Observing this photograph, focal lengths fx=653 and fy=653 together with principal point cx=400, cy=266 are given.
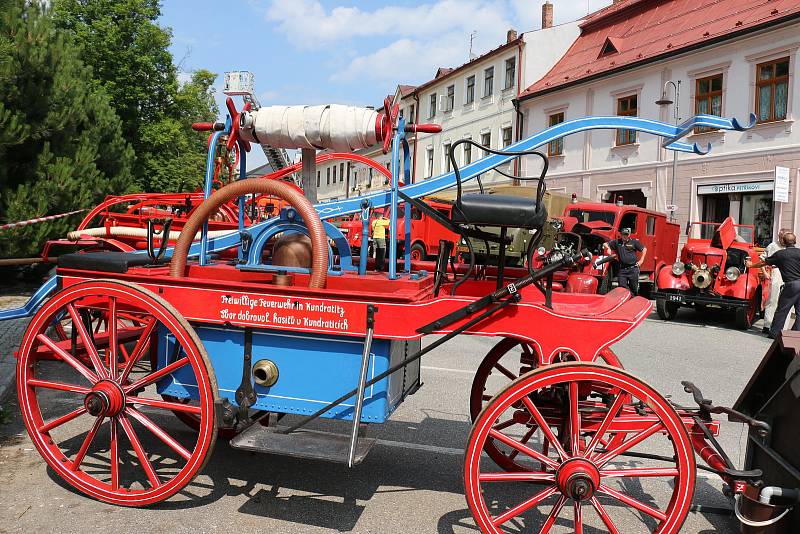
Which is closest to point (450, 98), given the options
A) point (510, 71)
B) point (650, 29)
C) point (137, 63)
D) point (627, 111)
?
point (510, 71)

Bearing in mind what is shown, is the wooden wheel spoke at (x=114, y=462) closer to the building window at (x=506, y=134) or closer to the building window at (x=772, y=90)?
the building window at (x=772, y=90)

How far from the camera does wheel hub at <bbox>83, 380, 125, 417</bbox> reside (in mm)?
3359

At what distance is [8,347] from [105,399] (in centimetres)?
474

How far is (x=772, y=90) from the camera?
1830 cm

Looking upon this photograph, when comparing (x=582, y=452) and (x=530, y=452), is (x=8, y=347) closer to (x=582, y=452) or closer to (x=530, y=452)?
(x=530, y=452)

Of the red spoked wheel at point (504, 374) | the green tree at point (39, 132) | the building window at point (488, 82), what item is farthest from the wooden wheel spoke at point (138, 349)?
the building window at point (488, 82)

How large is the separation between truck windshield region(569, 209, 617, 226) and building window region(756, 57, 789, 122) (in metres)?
5.88

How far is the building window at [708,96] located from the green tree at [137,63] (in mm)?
17630

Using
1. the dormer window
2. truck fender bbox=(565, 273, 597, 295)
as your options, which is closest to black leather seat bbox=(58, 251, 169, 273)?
truck fender bbox=(565, 273, 597, 295)

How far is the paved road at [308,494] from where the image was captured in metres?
3.32

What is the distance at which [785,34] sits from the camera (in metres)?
17.9

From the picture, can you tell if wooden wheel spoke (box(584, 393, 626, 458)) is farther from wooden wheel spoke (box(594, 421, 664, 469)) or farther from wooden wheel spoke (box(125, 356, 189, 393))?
wooden wheel spoke (box(125, 356, 189, 393))

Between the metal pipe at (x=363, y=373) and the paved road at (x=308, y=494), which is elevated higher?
the metal pipe at (x=363, y=373)

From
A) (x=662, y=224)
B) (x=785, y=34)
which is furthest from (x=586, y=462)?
(x=785, y=34)
